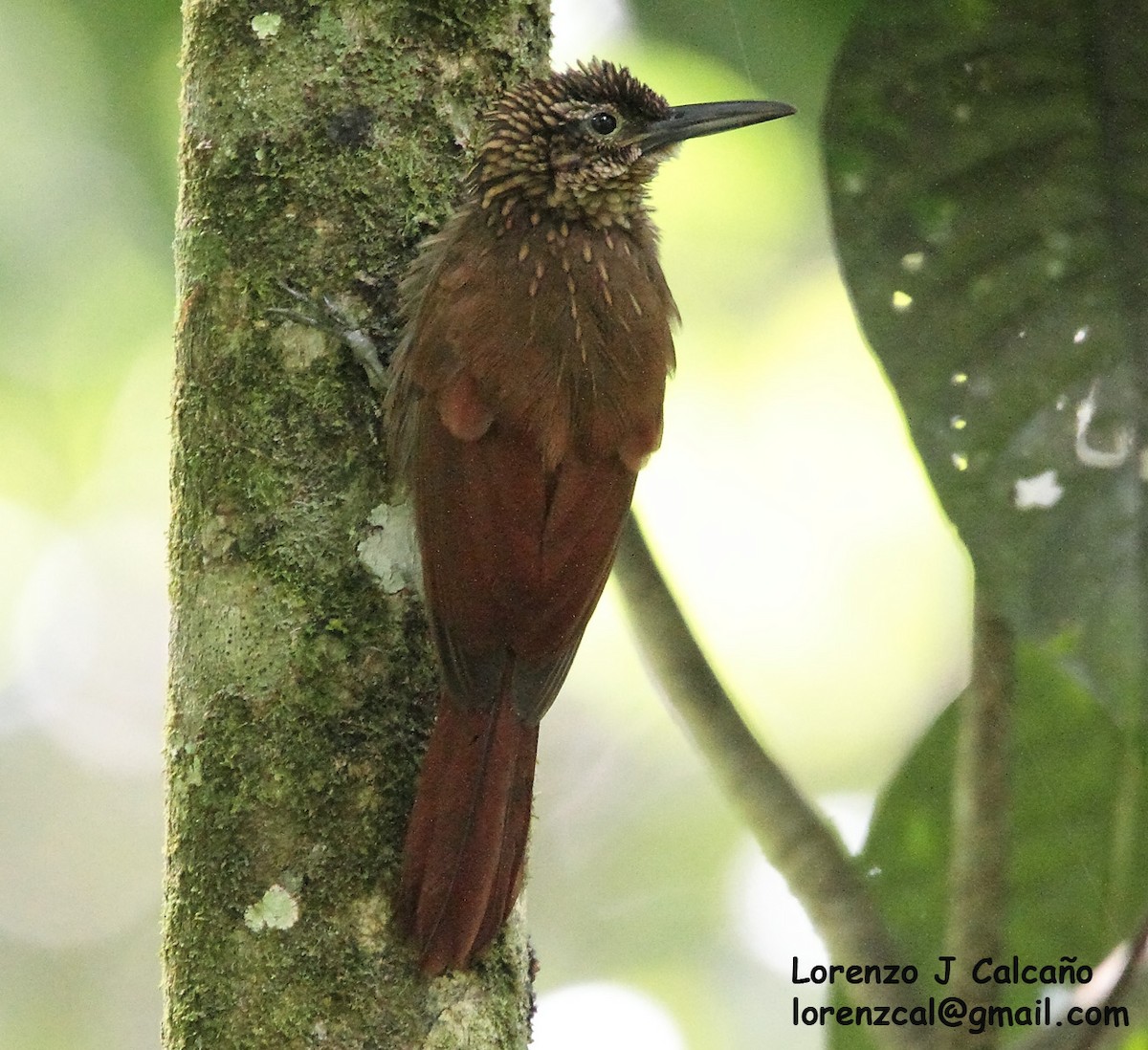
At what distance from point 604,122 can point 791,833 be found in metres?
1.34

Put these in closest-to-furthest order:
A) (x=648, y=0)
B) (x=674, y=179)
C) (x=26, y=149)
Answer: (x=648, y=0) → (x=674, y=179) → (x=26, y=149)

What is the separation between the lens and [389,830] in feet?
6.49

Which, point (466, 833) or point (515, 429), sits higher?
point (515, 429)

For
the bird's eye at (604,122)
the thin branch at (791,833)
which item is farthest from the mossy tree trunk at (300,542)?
the thin branch at (791,833)

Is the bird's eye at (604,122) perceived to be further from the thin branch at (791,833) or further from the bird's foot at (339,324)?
the thin branch at (791,833)

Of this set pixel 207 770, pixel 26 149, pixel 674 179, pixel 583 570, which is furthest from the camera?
pixel 26 149

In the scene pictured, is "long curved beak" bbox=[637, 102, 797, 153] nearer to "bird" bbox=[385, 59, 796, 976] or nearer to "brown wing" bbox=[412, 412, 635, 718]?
"bird" bbox=[385, 59, 796, 976]

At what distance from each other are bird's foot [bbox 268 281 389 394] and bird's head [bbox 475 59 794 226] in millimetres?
486

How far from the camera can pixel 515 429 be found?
7.38 feet

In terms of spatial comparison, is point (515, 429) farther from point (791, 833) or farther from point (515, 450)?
point (791, 833)

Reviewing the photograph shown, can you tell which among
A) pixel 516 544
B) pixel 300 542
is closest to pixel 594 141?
pixel 516 544

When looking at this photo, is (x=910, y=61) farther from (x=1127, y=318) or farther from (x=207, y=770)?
(x=207, y=770)

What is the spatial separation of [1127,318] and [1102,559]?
1.32 feet

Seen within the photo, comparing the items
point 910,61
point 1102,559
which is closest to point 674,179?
point 910,61
